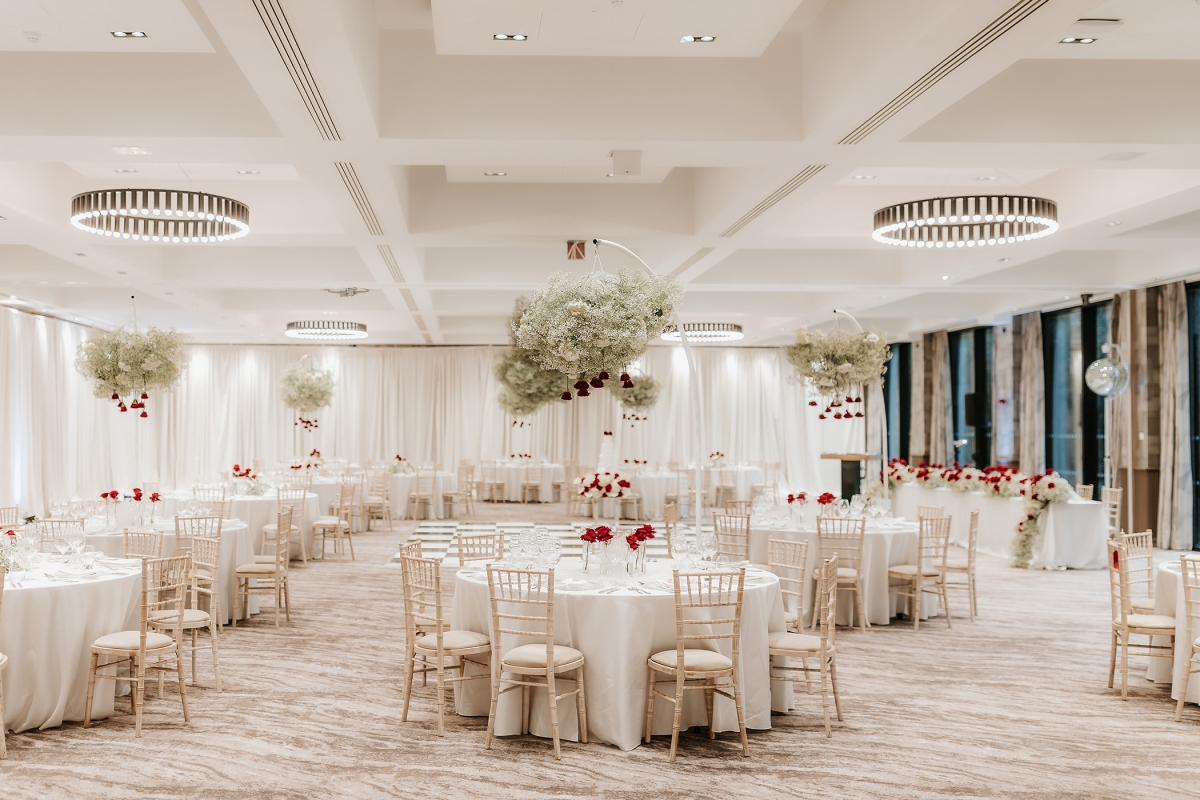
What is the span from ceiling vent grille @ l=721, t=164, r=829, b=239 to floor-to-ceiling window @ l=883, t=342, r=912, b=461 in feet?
42.8

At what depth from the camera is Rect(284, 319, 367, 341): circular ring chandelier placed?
18219mm

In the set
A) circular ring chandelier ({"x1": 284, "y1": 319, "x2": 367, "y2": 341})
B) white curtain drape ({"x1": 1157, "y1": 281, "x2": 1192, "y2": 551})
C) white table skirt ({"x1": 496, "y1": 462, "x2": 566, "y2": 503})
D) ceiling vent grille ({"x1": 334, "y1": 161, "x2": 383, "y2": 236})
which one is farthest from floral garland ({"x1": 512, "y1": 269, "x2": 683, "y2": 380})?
white table skirt ({"x1": 496, "y1": 462, "x2": 566, "y2": 503})

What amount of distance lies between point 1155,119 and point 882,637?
15.5ft

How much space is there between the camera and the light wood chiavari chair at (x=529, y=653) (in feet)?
17.2

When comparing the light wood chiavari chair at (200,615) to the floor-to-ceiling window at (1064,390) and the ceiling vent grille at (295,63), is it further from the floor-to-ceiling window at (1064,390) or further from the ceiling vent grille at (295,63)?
the floor-to-ceiling window at (1064,390)

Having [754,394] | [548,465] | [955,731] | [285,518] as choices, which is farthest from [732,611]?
[754,394]

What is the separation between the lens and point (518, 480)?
20844 mm

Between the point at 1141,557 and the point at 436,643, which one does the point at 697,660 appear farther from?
the point at 1141,557

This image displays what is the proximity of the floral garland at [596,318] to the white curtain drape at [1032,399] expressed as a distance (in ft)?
38.8

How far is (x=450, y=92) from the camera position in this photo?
20.2 feet

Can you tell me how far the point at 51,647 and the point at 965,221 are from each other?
7.67 m

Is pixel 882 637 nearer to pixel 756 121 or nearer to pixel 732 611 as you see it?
pixel 732 611

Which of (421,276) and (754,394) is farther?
(754,394)

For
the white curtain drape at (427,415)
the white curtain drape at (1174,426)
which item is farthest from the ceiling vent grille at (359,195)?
the white curtain drape at (427,415)
